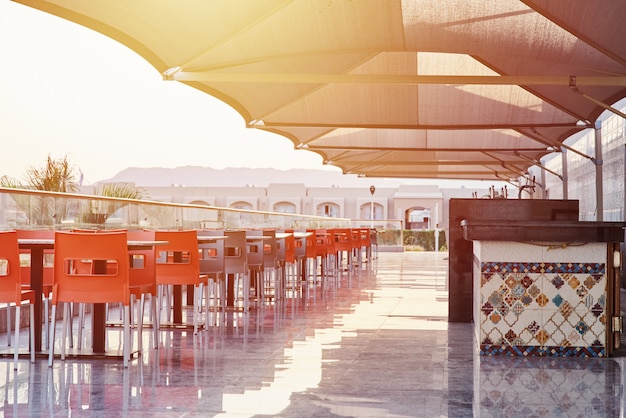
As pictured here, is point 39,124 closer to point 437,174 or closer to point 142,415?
point 437,174

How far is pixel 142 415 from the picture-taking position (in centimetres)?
368

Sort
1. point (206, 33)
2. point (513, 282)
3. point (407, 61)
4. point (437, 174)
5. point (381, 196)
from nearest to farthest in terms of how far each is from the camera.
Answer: point (513, 282)
point (206, 33)
point (407, 61)
point (437, 174)
point (381, 196)

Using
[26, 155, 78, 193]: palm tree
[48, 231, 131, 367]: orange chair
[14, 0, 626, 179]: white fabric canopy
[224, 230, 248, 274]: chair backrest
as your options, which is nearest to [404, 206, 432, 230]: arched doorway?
[26, 155, 78, 193]: palm tree

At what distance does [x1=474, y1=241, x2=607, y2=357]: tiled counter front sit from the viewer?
5.37 metres

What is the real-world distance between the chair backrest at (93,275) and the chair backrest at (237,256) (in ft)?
8.18

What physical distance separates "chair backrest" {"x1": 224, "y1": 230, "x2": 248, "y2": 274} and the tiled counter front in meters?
2.67

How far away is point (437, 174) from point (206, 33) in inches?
746

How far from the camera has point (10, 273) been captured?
192 inches

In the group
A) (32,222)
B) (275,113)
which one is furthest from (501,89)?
(32,222)

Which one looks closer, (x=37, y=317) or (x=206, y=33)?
(x=37, y=317)

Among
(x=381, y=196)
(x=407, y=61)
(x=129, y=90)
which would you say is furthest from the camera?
(x=129, y=90)

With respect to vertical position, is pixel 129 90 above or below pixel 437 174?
above

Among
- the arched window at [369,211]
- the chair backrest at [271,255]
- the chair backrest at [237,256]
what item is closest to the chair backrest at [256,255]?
the chair backrest at [271,255]

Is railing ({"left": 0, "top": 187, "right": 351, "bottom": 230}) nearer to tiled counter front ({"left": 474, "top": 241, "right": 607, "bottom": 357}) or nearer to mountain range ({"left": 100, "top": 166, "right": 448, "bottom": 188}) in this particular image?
tiled counter front ({"left": 474, "top": 241, "right": 607, "bottom": 357})
